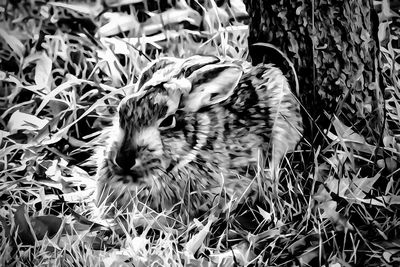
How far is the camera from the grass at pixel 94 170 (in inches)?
60.5

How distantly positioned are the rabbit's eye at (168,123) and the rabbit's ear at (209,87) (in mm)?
44

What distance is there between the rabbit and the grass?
0.04 meters

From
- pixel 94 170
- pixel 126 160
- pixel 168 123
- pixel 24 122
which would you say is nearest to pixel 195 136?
pixel 168 123

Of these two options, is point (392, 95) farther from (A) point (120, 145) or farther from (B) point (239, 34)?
(A) point (120, 145)

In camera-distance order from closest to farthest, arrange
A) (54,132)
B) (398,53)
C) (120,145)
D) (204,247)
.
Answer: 1. (204,247)
2. (120,145)
3. (398,53)
4. (54,132)

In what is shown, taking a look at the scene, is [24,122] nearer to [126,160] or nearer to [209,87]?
[126,160]

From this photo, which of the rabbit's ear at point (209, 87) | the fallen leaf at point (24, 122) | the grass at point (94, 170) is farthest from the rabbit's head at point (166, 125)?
the fallen leaf at point (24, 122)

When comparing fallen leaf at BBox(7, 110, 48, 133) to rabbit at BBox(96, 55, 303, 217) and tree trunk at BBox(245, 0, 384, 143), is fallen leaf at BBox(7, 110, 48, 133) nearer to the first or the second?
rabbit at BBox(96, 55, 303, 217)

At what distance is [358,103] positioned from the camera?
1.71 metres

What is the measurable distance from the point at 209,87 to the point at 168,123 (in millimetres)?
138

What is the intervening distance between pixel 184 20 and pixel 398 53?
616mm

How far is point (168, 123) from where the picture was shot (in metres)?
1.71

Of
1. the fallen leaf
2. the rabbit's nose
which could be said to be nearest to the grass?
the fallen leaf

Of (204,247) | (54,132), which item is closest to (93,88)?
(54,132)
